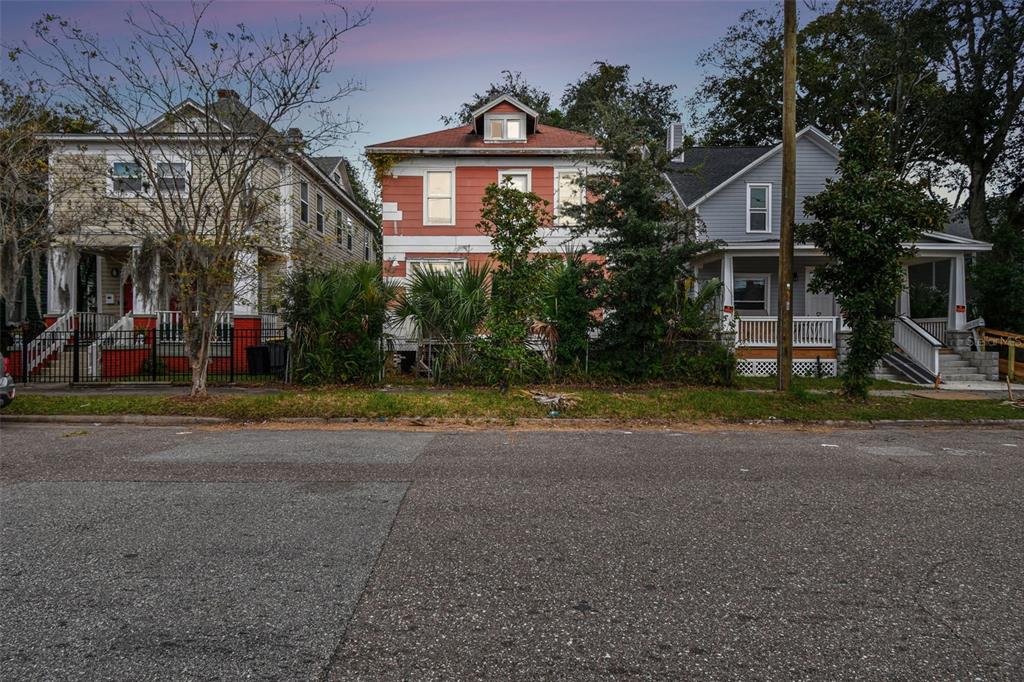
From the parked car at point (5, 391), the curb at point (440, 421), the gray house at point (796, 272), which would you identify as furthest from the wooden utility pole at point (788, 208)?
the parked car at point (5, 391)

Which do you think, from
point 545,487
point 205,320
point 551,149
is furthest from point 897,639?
point 551,149

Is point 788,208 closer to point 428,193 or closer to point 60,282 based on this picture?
point 428,193

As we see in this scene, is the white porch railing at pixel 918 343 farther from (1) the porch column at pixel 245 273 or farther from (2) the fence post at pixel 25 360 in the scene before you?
(2) the fence post at pixel 25 360

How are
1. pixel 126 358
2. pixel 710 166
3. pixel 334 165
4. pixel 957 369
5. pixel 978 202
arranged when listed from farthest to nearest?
pixel 334 165, pixel 978 202, pixel 710 166, pixel 957 369, pixel 126 358

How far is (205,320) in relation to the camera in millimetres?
11961

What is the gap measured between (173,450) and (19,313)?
20.2 m

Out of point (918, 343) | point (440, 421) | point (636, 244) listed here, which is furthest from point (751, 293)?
point (440, 421)

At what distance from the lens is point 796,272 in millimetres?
21094

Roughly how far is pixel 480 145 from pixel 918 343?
14724 mm

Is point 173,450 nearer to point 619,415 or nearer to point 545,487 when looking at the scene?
point 545,487

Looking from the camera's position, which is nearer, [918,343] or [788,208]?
[788,208]

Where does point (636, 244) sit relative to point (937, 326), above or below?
above

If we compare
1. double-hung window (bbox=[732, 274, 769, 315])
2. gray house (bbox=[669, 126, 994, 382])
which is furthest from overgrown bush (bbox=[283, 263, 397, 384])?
double-hung window (bbox=[732, 274, 769, 315])

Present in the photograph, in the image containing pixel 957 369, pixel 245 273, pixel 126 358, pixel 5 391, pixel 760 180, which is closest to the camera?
pixel 5 391
